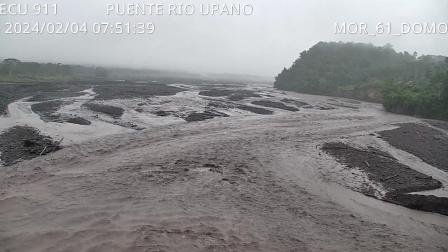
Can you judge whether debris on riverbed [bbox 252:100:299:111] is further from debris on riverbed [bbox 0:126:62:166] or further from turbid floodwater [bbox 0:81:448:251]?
debris on riverbed [bbox 0:126:62:166]

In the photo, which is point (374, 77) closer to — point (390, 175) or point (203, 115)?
point (203, 115)

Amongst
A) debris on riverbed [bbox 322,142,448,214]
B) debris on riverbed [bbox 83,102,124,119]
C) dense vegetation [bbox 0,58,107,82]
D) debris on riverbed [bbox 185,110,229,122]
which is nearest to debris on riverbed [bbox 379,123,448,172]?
debris on riverbed [bbox 322,142,448,214]

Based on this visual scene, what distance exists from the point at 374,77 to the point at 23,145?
54.5 metres

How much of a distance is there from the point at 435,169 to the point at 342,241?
9.69m

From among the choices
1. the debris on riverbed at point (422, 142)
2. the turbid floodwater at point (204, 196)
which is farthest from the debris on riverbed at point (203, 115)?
the debris on riverbed at point (422, 142)

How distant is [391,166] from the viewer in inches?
606

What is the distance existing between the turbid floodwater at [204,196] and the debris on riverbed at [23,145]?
1.73 ft

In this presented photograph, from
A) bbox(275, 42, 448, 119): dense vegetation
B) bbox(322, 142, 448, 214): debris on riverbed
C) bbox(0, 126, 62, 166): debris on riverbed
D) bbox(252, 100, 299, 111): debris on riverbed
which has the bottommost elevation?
bbox(322, 142, 448, 214): debris on riverbed

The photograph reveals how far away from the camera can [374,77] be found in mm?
59688

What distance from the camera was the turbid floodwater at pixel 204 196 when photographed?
8.04 meters

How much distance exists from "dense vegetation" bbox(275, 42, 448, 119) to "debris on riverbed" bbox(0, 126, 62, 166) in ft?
102

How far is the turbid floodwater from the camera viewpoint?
26.4 ft

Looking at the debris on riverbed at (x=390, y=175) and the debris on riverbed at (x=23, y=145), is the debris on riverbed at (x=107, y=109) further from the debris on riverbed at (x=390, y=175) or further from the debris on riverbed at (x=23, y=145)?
the debris on riverbed at (x=390, y=175)

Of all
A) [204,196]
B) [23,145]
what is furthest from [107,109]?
[204,196]
